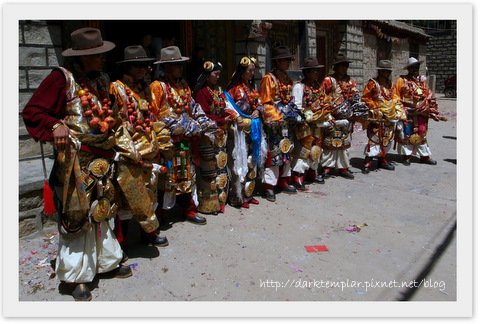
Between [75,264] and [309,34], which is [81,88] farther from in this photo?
[309,34]

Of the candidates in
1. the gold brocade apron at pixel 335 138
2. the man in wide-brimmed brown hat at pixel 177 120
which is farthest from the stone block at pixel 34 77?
the gold brocade apron at pixel 335 138

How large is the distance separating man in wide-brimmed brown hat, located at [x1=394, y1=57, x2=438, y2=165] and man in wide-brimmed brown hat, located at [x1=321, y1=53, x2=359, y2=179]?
1625 mm

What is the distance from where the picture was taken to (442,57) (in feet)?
93.9

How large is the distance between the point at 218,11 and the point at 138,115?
1.41 metres

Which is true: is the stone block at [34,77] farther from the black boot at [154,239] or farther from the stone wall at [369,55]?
the stone wall at [369,55]

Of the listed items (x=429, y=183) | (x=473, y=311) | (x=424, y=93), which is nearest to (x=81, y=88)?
(x=473, y=311)

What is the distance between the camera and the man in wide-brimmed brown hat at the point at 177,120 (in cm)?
462

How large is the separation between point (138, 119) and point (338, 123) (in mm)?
4014

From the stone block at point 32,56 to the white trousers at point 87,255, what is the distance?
229cm

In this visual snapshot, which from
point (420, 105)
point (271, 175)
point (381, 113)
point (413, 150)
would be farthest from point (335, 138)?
point (413, 150)

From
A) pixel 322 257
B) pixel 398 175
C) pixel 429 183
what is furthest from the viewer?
pixel 398 175

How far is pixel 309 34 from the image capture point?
429 inches

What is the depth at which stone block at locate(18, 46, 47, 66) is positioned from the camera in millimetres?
4637

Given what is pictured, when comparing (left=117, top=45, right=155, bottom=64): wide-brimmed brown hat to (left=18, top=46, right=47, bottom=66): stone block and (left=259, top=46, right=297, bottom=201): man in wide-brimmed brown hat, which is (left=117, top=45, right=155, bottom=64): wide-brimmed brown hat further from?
(left=259, top=46, right=297, bottom=201): man in wide-brimmed brown hat
